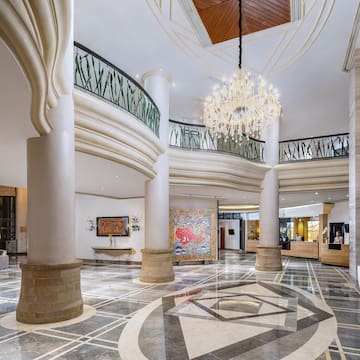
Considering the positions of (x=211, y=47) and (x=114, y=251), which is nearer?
(x=211, y=47)

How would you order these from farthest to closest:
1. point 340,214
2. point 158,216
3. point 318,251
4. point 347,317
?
1. point 340,214
2. point 318,251
3. point 158,216
4. point 347,317

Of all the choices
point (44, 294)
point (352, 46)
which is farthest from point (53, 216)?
point (352, 46)

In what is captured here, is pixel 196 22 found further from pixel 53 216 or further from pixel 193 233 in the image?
pixel 193 233

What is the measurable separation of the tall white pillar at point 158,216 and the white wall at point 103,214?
394cm

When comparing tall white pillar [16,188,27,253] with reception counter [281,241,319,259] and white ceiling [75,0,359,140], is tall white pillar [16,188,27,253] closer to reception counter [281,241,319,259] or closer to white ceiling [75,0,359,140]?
white ceiling [75,0,359,140]

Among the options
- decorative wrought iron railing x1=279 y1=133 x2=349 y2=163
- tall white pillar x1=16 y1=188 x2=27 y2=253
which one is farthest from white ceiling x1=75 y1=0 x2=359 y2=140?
tall white pillar x1=16 y1=188 x2=27 y2=253

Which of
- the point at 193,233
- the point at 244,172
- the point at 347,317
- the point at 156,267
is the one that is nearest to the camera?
the point at 347,317

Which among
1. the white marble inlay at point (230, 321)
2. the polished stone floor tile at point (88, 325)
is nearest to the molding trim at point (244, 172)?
the white marble inlay at point (230, 321)

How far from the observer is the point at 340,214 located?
14906mm

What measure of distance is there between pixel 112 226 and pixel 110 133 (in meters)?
7.39

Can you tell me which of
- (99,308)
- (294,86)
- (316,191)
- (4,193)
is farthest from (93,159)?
(4,193)

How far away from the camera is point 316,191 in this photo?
1220 centimetres

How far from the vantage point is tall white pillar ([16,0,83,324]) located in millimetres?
4539

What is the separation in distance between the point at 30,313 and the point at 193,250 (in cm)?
886
